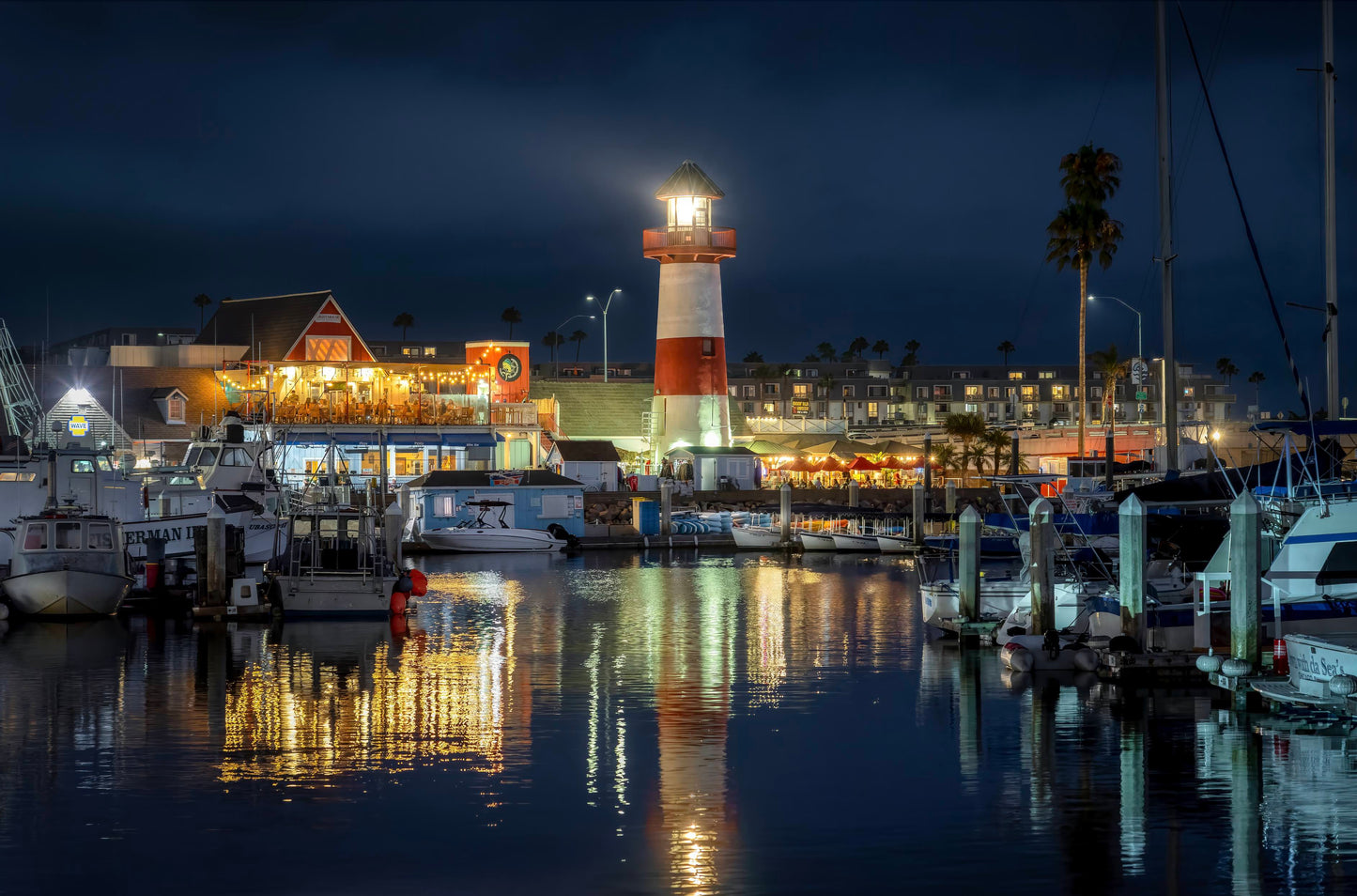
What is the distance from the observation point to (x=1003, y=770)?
68.3 feet

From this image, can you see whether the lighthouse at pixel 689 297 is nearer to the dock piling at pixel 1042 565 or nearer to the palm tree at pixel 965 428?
the palm tree at pixel 965 428

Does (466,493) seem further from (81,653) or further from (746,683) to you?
(746,683)

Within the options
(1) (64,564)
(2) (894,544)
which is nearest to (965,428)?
(2) (894,544)

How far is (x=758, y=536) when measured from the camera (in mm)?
67188

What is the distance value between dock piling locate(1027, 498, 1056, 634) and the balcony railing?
1839 inches

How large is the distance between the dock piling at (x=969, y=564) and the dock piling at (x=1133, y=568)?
4.49 m

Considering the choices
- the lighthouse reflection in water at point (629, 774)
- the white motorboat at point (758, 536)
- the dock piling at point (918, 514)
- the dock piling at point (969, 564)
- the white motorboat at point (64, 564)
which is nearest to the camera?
the lighthouse reflection in water at point (629, 774)

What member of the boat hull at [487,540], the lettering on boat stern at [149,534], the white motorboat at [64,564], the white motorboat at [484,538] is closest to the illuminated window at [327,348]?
the white motorboat at [484,538]

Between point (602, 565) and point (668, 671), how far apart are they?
28471 mm

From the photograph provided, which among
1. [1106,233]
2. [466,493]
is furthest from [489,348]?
[1106,233]

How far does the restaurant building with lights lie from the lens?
245ft

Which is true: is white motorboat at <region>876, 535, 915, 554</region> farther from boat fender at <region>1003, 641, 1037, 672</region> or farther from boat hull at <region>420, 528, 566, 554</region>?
boat fender at <region>1003, 641, 1037, 672</region>

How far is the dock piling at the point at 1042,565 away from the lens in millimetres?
28609

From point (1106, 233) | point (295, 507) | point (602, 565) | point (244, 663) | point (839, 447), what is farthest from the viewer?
point (839, 447)
